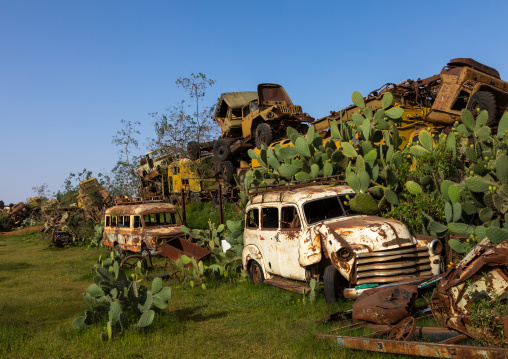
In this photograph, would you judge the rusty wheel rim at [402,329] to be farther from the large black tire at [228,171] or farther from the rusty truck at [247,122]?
the large black tire at [228,171]

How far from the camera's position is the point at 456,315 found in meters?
4.20

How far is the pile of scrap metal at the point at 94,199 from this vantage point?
2269 centimetres

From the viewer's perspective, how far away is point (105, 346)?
18.6 feet

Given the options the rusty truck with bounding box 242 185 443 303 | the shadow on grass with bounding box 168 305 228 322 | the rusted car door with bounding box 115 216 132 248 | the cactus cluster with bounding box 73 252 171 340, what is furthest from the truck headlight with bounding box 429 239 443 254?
the rusted car door with bounding box 115 216 132 248

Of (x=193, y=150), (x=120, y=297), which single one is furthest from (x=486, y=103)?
(x=193, y=150)

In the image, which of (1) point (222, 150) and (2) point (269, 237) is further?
(1) point (222, 150)

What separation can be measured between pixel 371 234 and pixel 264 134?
12618 millimetres

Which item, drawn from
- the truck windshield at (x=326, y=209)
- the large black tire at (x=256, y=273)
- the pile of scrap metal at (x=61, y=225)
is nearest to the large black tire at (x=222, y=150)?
the pile of scrap metal at (x=61, y=225)

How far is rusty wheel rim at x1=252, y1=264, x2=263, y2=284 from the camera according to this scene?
845 cm

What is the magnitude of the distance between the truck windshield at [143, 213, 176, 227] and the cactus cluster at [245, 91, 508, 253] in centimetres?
522

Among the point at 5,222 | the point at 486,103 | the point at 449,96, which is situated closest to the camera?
the point at 486,103

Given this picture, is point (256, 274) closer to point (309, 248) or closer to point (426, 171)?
point (309, 248)

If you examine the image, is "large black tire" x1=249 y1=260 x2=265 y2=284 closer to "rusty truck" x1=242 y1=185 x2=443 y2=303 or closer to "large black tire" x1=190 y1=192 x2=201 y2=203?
"rusty truck" x1=242 y1=185 x2=443 y2=303

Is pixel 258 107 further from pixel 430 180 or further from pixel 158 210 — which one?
pixel 430 180
